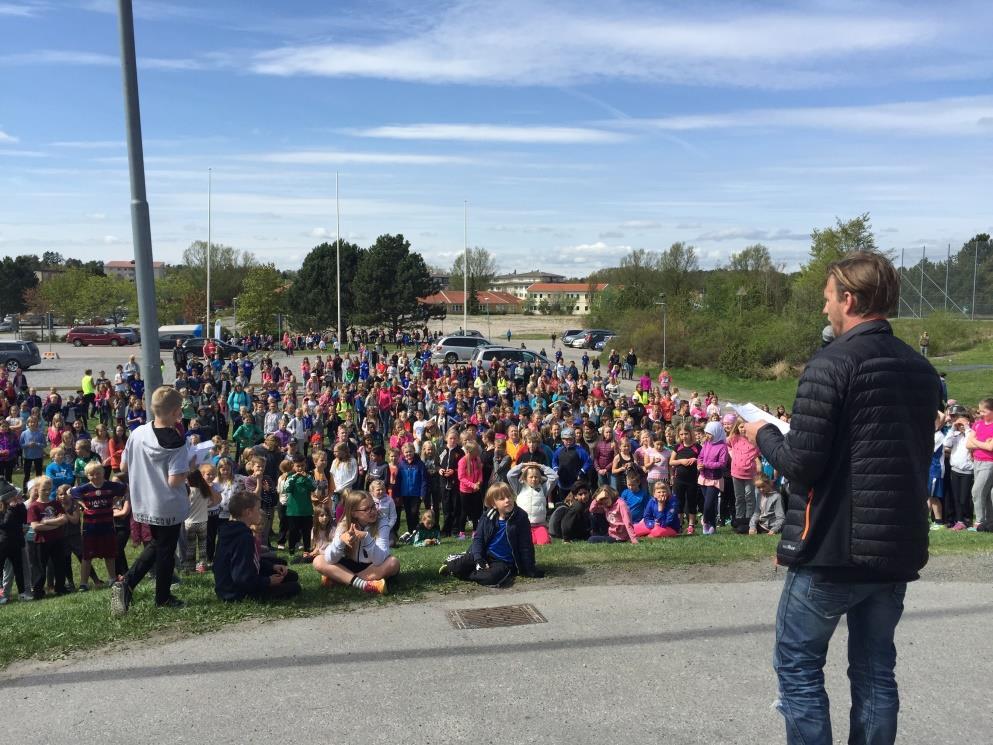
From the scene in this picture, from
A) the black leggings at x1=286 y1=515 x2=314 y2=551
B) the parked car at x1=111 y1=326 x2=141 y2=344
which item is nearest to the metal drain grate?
the black leggings at x1=286 y1=515 x2=314 y2=551

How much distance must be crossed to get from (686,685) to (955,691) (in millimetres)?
1449

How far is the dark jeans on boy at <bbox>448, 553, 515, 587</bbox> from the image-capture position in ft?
21.7

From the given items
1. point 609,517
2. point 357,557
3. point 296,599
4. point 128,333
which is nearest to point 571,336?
point 128,333

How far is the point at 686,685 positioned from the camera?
14.9ft

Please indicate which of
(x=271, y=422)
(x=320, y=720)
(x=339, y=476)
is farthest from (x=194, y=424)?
(x=320, y=720)

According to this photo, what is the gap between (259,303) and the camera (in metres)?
65.6

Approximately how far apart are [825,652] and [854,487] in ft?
2.15

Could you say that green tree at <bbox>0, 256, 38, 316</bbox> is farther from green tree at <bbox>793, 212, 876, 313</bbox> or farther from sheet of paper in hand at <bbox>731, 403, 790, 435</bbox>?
sheet of paper in hand at <bbox>731, 403, 790, 435</bbox>

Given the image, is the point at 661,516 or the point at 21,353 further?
the point at 21,353

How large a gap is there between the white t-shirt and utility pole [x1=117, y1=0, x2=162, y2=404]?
102 cm

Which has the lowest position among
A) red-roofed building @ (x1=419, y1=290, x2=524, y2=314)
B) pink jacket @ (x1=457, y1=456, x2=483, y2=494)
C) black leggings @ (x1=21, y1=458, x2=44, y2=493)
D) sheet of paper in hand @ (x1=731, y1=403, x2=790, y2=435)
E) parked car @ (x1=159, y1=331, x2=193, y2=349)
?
black leggings @ (x1=21, y1=458, x2=44, y2=493)

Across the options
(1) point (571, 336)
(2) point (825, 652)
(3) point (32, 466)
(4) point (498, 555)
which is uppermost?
(1) point (571, 336)

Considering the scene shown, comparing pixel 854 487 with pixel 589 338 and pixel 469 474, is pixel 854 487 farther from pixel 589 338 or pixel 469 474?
pixel 589 338

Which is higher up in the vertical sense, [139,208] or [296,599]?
[139,208]
